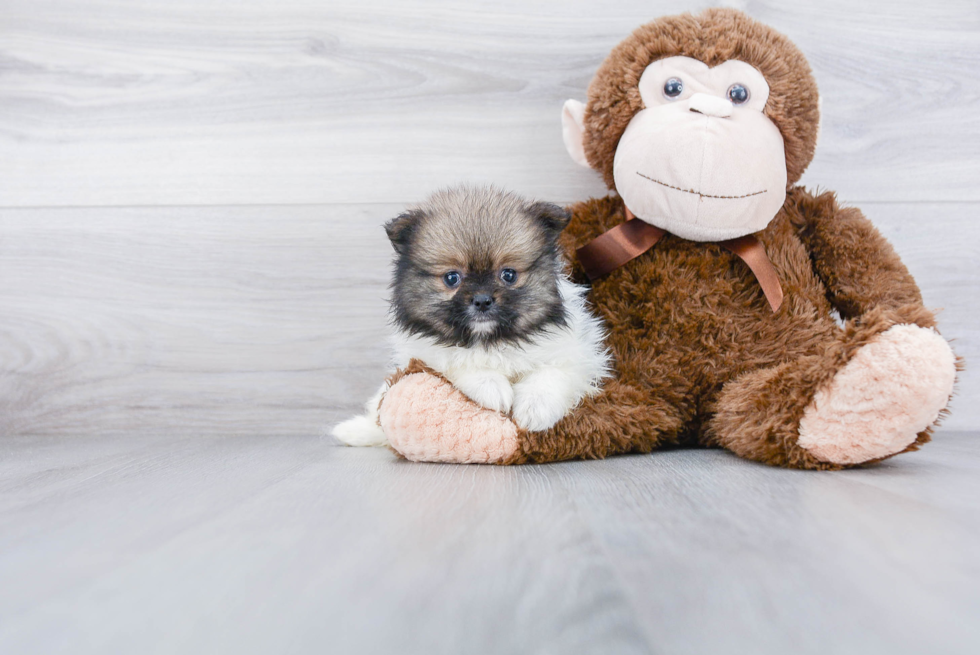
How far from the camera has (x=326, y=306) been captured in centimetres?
143

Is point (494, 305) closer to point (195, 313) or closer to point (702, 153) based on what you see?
point (702, 153)

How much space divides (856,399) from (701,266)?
1.15 ft

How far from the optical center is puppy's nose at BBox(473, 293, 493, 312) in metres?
0.95

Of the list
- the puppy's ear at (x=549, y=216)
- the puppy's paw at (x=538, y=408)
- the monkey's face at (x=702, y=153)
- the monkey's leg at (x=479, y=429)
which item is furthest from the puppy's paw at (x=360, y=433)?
the monkey's face at (x=702, y=153)

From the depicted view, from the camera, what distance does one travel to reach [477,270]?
0.98m

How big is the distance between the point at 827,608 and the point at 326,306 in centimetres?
116

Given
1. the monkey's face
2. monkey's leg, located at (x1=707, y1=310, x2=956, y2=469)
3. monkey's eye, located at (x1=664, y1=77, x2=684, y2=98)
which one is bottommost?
monkey's leg, located at (x1=707, y1=310, x2=956, y2=469)

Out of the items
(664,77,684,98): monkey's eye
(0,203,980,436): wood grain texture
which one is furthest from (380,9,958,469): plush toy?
(0,203,980,436): wood grain texture

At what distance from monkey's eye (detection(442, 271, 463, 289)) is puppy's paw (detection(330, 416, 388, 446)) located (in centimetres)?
35

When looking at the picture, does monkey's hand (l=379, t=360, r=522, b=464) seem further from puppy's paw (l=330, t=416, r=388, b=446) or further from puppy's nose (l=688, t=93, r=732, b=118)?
puppy's nose (l=688, t=93, r=732, b=118)

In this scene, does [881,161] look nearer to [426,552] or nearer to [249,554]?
[426,552]

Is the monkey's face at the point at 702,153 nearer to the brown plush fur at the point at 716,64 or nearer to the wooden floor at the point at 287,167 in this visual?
the brown plush fur at the point at 716,64

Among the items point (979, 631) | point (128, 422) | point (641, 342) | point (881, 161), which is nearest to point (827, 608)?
point (979, 631)

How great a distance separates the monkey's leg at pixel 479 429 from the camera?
3.12 feet
